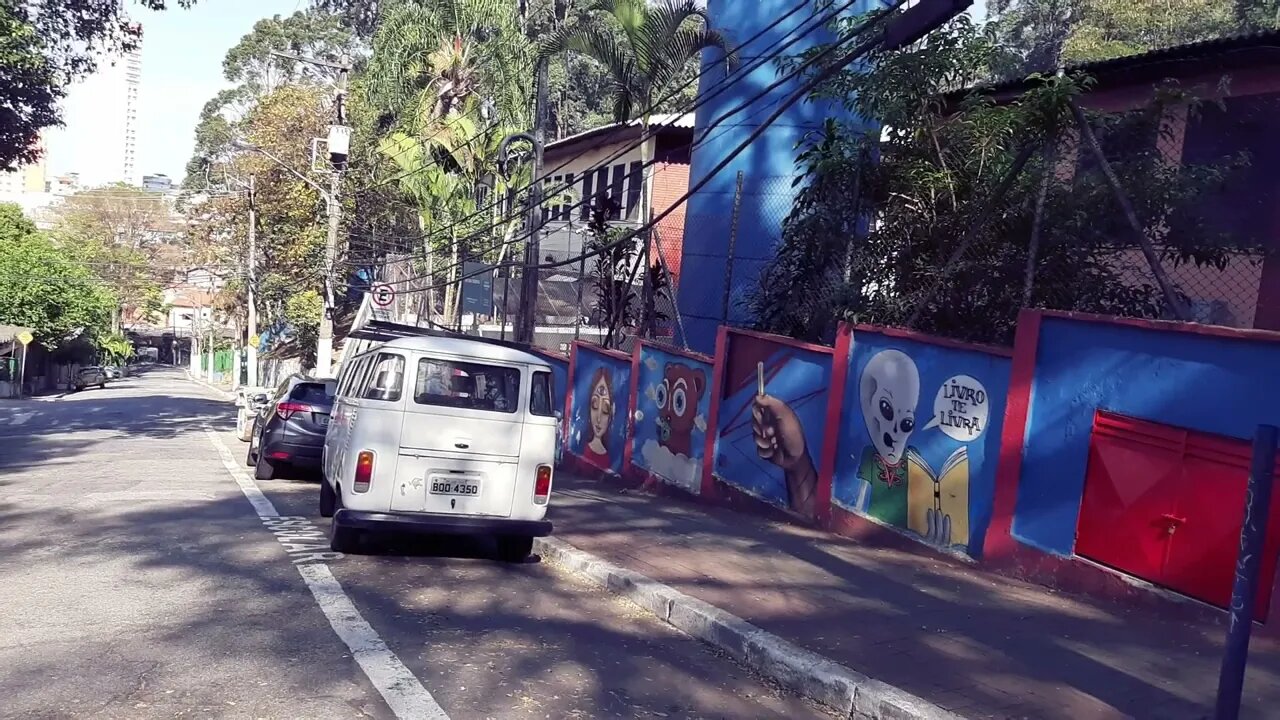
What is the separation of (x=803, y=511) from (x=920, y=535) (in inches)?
70.9

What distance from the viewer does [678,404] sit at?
44.8ft

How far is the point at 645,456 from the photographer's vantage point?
14625 millimetres

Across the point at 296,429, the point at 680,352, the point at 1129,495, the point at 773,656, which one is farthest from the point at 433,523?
the point at 296,429

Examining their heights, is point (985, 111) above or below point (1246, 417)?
above

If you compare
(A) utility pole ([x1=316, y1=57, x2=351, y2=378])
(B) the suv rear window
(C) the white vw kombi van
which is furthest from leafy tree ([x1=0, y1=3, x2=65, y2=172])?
(C) the white vw kombi van

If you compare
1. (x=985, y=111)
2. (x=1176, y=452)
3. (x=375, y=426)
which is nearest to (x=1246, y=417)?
(x=1176, y=452)

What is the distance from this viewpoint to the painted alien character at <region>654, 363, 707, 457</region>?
43.3 ft

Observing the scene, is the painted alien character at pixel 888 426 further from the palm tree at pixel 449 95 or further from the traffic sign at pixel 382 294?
the traffic sign at pixel 382 294

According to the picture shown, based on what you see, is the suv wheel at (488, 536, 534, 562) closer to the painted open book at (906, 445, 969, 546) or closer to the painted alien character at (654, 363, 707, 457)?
the painted open book at (906, 445, 969, 546)

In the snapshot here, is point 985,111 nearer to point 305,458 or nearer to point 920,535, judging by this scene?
point 920,535

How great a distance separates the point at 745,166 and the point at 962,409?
7.93 meters

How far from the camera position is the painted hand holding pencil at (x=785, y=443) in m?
11.0

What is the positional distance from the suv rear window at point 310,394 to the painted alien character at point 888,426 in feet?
25.7

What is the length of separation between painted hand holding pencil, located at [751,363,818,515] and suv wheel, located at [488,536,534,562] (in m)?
2.96
